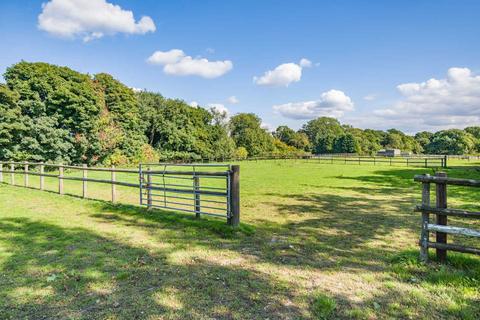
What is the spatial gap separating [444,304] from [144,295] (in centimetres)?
314

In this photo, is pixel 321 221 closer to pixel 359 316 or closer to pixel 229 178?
pixel 229 178

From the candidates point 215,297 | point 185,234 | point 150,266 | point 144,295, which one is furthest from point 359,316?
point 185,234

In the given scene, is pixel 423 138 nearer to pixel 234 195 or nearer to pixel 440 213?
pixel 234 195

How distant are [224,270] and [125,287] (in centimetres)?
124

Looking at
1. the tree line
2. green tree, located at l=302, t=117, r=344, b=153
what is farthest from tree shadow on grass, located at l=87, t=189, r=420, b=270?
green tree, located at l=302, t=117, r=344, b=153

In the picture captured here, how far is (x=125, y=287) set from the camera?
3334 mm

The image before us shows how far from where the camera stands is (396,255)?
4250mm

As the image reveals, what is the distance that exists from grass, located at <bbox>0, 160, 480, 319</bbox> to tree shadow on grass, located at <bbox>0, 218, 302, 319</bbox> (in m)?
0.01

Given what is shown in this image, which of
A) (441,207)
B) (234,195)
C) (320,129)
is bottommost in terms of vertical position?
(234,195)

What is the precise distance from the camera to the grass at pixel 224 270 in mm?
2855

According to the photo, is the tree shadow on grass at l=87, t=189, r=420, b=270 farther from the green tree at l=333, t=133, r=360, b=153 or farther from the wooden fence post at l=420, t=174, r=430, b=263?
the green tree at l=333, t=133, r=360, b=153

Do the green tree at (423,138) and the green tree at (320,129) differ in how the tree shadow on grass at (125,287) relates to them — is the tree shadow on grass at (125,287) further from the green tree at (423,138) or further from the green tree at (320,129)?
the green tree at (423,138)

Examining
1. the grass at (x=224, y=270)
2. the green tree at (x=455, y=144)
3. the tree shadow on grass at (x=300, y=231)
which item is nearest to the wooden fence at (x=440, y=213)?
the grass at (x=224, y=270)

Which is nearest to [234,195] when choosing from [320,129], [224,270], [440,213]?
[224,270]
